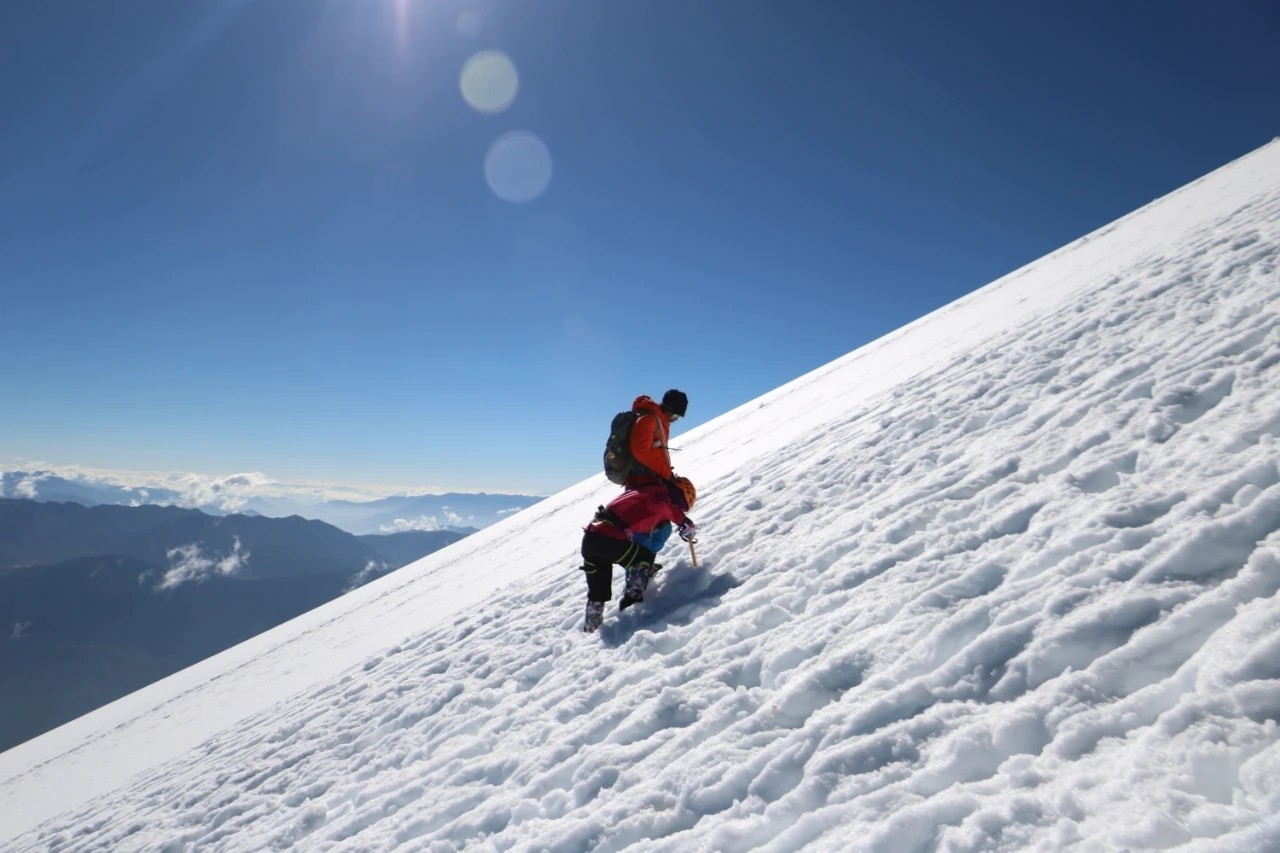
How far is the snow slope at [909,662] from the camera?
9.52 ft

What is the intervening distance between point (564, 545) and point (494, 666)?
5.66m

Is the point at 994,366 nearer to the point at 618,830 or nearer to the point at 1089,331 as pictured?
the point at 1089,331

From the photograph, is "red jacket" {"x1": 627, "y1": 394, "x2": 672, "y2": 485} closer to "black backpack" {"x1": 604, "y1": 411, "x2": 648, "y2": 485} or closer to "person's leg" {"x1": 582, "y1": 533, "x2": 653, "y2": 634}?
"black backpack" {"x1": 604, "y1": 411, "x2": 648, "y2": 485}

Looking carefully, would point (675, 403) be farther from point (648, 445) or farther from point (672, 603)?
point (672, 603)

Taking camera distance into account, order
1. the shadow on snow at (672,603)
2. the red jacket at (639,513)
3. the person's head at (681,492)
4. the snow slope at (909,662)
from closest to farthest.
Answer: the snow slope at (909,662), the shadow on snow at (672,603), the red jacket at (639,513), the person's head at (681,492)

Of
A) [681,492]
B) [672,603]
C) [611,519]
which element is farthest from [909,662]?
[611,519]

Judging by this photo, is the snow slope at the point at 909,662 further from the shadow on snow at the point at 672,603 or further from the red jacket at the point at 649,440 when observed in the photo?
the red jacket at the point at 649,440

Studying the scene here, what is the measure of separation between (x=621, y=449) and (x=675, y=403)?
83 centimetres

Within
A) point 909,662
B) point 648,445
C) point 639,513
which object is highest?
point 648,445

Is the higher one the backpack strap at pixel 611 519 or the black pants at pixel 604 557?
the backpack strap at pixel 611 519

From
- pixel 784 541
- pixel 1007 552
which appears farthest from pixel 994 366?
pixel 1007 552

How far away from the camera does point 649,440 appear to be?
7.12 metres

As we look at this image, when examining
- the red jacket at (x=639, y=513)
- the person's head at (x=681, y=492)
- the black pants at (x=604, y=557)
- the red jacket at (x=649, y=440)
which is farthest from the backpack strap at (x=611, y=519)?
the person's head at (x=681, y=492)

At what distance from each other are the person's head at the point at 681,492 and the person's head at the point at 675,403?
0.74 meters
